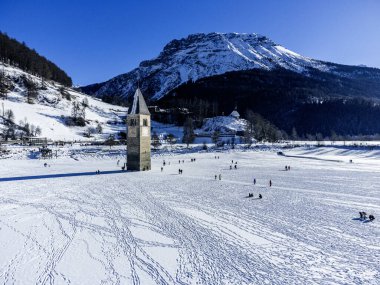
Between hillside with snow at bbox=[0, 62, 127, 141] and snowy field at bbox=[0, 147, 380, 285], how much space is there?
224 ft

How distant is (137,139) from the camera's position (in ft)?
140

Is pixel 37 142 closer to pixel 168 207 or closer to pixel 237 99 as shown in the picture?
pixel 168 207

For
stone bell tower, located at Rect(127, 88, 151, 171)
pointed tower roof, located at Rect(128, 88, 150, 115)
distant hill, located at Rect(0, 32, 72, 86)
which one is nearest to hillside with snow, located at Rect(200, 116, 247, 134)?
pointed tower roof, located at Rect(128, 88, 150, 115)

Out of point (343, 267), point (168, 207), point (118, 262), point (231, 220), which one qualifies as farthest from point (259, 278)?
point (168, 207)

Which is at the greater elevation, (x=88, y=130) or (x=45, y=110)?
(x=45, y=110)

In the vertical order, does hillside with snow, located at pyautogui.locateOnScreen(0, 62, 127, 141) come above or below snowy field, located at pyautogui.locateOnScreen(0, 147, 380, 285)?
above

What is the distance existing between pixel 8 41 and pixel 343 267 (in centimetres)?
17561

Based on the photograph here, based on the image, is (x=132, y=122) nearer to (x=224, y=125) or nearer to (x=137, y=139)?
(x=137, y=139)

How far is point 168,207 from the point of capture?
2162 centimetres

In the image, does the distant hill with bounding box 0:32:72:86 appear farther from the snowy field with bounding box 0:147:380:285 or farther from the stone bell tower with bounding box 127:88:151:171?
the snowy field with bounding box 0:147:380:285

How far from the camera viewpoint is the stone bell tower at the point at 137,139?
42.8 m

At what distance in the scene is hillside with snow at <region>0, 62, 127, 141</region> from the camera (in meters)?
92.5

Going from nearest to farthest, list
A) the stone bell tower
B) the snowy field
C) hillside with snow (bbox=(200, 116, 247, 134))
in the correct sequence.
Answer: the snowy field < the stone bell tower < hillside with snow (bbox=(200, 116, 247, 134))

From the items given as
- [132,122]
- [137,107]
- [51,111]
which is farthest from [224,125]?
[132,122]
